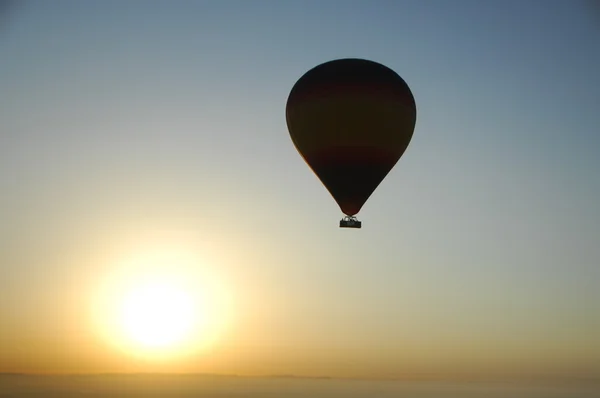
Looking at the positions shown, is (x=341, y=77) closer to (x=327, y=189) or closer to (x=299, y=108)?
(x=299, y=108)

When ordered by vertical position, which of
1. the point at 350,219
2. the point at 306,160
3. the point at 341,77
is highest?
the point at 341,77

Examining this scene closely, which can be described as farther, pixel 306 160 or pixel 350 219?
pixel 306 160

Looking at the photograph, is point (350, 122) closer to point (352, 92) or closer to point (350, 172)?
point (352, 92)

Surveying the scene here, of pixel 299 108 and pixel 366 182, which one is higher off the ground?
pixel 299 108

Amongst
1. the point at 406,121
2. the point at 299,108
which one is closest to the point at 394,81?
the point at 406,121

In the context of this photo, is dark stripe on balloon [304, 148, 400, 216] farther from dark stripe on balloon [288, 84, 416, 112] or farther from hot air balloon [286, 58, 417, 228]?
dark stripe on balloon [288, 84, 416, 112]

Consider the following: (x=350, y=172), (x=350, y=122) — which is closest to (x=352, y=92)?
(x=350, y=122)

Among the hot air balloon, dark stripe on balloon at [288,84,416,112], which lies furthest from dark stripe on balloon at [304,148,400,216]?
dark stripe on balloon at [288,84,416,112]

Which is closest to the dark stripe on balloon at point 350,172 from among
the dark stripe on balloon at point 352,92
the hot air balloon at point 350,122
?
the hot air balloon at point 350,122
